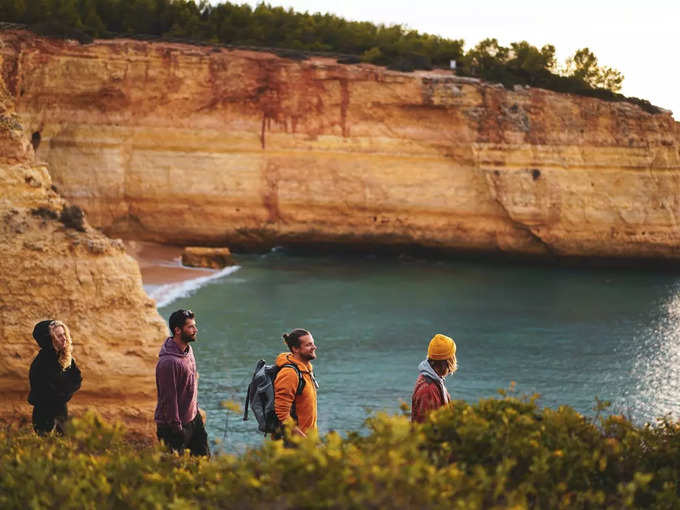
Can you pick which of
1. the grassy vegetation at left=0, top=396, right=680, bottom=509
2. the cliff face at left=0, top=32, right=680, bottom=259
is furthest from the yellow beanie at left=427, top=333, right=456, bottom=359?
the cliff face at left=0, top=32, right=680, bottom=259

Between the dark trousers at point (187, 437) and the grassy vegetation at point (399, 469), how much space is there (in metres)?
1.23

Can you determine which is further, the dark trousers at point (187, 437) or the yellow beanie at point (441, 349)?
the dark trousers at point (187, 437)

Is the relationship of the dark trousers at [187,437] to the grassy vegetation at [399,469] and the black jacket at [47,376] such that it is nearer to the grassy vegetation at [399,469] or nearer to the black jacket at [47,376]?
the black jacket at [47,376]

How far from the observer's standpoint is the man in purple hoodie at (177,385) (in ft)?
19.7

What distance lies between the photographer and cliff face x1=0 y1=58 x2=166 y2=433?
367 inches

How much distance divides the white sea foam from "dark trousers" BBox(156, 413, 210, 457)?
15170mm

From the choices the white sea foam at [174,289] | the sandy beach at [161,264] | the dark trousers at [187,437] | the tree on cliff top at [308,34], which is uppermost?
the tree on cliff top at [308,34]

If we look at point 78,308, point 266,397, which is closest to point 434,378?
point 266,397

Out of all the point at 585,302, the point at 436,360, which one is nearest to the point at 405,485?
the point at 436,360

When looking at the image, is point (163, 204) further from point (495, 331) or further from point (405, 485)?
point (405, 485)

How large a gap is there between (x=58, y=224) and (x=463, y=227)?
23.0 m

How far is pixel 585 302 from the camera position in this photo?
23906 millimetres

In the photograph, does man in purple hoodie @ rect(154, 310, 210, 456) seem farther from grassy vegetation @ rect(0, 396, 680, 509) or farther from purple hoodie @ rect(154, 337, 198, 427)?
grassy vegetation @ rect(0, 396, 680, 509)

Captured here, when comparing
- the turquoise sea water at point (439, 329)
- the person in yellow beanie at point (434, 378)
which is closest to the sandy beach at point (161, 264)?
the turquoise sea water at point (439, 329)
